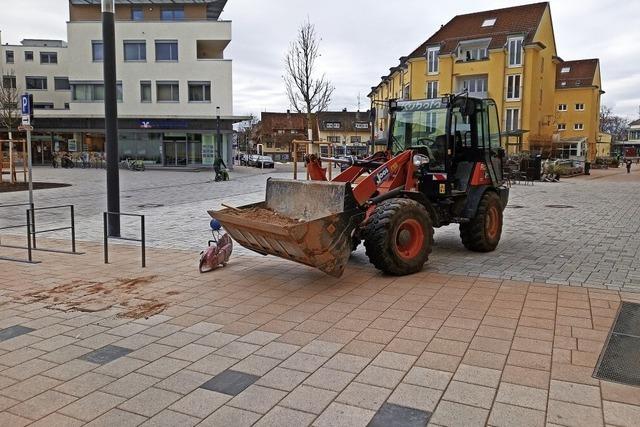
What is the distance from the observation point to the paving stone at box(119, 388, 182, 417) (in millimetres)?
3713

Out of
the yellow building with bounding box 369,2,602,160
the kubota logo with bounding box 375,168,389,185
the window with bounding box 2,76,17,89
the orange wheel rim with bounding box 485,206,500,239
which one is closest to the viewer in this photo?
the kubota logo with bounding box 375,168,389,185

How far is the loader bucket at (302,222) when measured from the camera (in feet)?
21.0

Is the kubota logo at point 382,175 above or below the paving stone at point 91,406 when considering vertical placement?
above

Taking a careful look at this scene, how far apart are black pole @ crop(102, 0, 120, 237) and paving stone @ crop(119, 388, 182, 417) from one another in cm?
719

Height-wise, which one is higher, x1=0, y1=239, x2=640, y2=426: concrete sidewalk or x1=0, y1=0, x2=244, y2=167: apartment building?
x1=0, y1=0, x2=244, y2=167: apartment building

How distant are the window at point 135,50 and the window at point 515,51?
3129cm

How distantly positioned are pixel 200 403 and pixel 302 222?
120 inches

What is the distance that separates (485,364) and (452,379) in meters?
0.44

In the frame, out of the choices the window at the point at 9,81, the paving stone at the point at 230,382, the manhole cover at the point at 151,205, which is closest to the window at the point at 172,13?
the window at the point at 9,81

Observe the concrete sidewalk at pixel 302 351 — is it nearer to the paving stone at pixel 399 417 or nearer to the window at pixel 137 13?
the paving stone at pixel 399 417

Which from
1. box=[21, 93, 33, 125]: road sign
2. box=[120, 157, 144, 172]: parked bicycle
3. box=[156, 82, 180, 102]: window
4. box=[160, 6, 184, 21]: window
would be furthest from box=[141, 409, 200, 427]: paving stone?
box=[160, 6, 184, 21]: window

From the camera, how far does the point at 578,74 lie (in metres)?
68.9

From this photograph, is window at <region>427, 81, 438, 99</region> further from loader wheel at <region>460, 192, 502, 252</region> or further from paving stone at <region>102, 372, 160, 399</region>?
paving stone at <region>102, 372, 160, 399</region>

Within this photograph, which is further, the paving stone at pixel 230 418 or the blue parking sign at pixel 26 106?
the blue parking sign at pixel 26 106
